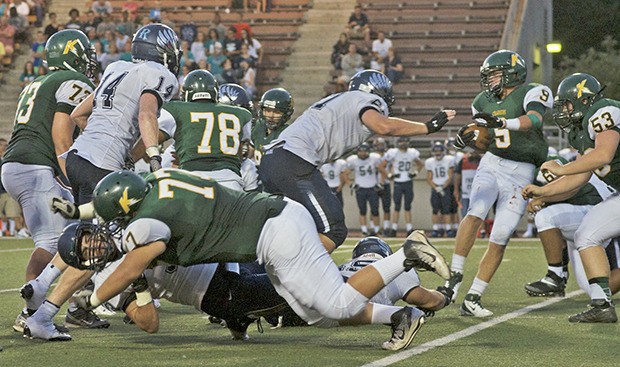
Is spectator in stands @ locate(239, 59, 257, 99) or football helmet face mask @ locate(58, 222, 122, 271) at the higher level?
football helmet face mask @ locate(58, 222, 122, 271)

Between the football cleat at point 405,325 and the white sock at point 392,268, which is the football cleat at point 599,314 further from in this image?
the white sock at point 392,268

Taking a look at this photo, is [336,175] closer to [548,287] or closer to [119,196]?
[548,287]

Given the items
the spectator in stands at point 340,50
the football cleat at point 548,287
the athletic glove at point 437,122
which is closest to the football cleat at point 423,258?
the athletic glove at point 437,122

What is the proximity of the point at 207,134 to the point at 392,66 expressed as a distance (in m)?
14.1

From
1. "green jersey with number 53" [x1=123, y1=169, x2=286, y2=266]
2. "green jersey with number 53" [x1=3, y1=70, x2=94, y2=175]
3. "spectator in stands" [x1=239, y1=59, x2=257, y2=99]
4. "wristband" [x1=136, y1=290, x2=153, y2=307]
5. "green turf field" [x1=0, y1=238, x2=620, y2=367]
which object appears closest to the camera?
"green jersey with number 53" [x1=123, y1=169, x2=286, y2=266]

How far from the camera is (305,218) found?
221 inches

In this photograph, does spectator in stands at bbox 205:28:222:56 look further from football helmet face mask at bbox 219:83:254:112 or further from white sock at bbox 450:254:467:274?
white sock at bbox 450:254:467:274

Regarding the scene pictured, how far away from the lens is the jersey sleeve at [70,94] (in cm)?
702

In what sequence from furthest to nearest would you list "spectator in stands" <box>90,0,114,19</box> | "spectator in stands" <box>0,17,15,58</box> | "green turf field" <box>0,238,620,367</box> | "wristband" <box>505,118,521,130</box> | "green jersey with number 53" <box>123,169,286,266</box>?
"spectator in stands" <box>0,17,15,58</box> → "spectator in stands" <box>90,0,114,19</box> → "wristband" <box>505,118,521,130</box> → "green turf field" <box>0,238,620,367</box> → "green jersey with number 53" <box>123,169,286,266</box>

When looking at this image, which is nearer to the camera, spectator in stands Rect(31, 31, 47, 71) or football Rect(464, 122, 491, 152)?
football Rect(464, 122, 491, 152)

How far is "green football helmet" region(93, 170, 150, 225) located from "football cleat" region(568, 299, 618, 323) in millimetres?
3076

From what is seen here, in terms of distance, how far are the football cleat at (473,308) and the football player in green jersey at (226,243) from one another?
186 cm

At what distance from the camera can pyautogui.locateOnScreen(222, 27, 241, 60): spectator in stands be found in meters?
21.6

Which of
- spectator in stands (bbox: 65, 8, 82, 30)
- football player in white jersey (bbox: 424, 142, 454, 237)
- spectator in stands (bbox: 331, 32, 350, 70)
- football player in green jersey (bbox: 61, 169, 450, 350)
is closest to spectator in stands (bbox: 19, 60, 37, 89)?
spectator in stands (bbox: 65, 8, 82, 30)
